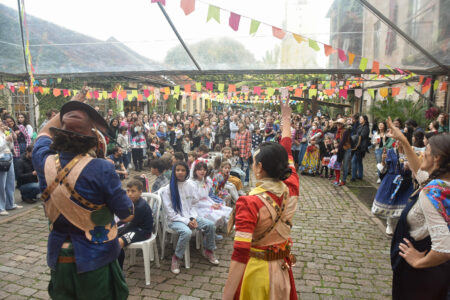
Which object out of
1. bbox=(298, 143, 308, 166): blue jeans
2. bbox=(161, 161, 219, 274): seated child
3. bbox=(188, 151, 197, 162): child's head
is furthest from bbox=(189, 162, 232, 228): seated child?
bbox=(298, 143, 308, 166): blue jeans

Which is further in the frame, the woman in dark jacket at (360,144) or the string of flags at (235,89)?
the string of flags at (235,89)

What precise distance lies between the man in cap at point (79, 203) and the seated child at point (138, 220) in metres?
1.52

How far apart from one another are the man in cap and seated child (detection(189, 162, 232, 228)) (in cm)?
234

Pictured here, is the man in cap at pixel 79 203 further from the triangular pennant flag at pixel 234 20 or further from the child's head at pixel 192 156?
the child's head at pixel 192 156

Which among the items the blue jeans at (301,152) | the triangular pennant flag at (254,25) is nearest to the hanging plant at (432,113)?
the blue jeans at (301,152)

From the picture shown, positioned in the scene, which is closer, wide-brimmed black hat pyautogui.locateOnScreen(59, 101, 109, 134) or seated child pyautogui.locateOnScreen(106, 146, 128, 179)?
wide-brimmed black hat pyautogui.locateOnScreen(59, 101, 109, 134)

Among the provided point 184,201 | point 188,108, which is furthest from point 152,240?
point 188,108

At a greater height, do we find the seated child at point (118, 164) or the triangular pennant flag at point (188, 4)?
the triangular pennant flag at point (188, 4)

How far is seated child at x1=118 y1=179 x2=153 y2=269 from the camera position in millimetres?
3379

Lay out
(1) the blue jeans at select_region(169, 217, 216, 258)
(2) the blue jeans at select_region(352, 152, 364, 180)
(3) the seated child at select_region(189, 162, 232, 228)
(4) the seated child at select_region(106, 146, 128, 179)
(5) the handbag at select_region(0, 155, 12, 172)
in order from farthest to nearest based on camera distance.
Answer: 1. (2) the blue jeans at select_region(352, 152, 364, 180)
2. (5) the handbag at select_region(0, 155, 12, 172)
3. (3) the seated child at select_region(189, 162, 232, 228)
4. (1) the blue jeans at select_region(169, 217, 216, 258)
5. (4) the seated child at select_region(106, 146, 128, 179)

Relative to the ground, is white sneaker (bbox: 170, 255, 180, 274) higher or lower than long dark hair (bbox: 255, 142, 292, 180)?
lower

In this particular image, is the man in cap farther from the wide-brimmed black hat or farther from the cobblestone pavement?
the cobblestone pavement

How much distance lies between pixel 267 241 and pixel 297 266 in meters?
2.45

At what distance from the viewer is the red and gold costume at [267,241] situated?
1634mm
